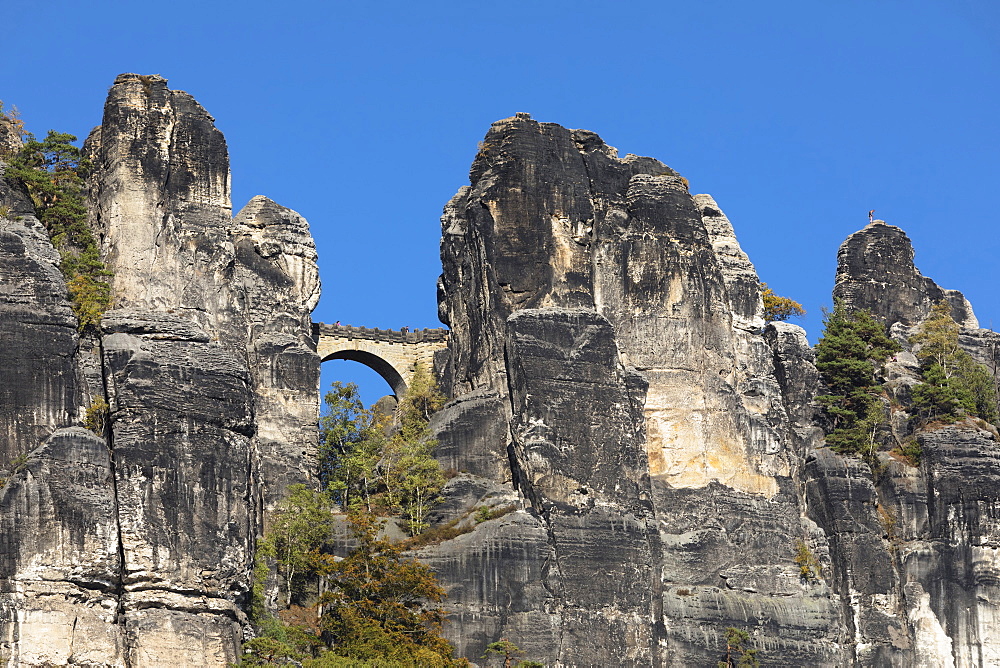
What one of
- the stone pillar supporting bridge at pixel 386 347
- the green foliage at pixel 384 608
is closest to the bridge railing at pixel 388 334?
the stone pillar supporting bridge at pixel 386 347

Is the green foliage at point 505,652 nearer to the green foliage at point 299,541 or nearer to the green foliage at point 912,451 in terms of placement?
the green foliage at point 299,541

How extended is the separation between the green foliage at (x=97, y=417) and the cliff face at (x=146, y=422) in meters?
0.28

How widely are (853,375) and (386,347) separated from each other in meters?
20.6

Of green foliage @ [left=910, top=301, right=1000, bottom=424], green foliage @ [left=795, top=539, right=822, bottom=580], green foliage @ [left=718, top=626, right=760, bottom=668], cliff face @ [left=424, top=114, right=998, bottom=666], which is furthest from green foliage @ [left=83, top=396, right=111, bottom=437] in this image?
green foliage @ [left=910, top=301, right=1000, bottom=424]

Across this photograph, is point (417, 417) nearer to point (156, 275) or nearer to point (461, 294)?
point (461, 294)

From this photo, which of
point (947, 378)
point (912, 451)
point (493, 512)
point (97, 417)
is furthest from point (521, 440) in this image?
point (947, 378)

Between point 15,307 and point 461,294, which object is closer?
point 15,307

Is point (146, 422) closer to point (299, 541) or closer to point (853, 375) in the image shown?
point (299, 541)

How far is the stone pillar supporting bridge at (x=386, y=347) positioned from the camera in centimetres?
10275

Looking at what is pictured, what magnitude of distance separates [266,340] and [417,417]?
7.35m

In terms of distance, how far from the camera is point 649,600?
276 ft

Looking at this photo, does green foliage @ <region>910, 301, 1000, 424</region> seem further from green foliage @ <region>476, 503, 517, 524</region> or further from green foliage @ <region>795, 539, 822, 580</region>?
green foliage @ <region>476, 503, 517, 524</region>

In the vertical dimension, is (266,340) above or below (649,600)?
above

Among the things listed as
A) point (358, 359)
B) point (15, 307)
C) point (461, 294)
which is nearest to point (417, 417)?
point (461, 294)
